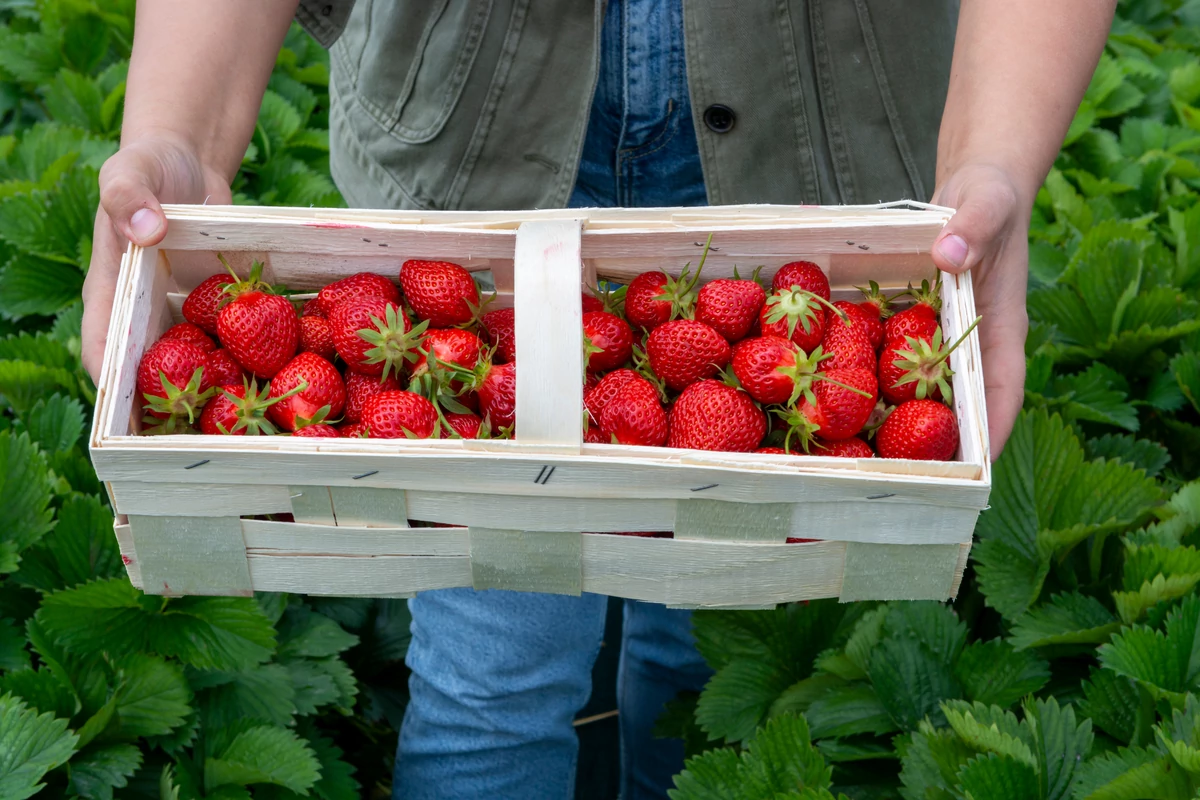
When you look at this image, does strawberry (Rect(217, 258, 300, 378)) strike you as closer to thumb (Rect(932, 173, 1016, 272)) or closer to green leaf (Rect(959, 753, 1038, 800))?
thumb (Rect(932, 173, 1016, 272))

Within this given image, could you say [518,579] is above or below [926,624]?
above

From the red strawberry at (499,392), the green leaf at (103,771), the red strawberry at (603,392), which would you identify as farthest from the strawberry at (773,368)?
the green leaf at (103,771)

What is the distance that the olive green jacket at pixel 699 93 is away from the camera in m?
1.41

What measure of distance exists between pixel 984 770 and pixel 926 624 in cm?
35

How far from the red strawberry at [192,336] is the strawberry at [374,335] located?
13 cm

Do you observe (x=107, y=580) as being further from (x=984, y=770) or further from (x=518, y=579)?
(x=984, y=770)

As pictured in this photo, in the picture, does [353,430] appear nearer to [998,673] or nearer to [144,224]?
[144,224]

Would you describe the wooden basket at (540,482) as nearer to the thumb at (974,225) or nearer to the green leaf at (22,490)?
the thumb at (974,225)

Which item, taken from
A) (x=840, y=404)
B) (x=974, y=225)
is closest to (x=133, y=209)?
(x=840, y=404)

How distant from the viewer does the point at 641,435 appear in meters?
1.14

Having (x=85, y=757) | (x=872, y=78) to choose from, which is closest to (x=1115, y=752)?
(x=872, y=78)

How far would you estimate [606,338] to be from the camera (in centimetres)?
122

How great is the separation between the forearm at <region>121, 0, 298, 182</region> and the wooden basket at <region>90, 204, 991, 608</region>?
187 mm

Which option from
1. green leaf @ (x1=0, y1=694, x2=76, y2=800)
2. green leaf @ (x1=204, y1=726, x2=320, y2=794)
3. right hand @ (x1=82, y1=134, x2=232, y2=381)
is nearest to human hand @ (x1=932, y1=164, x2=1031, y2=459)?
right hand @ (x1=82, y1=134, x2=232, y2=381)
